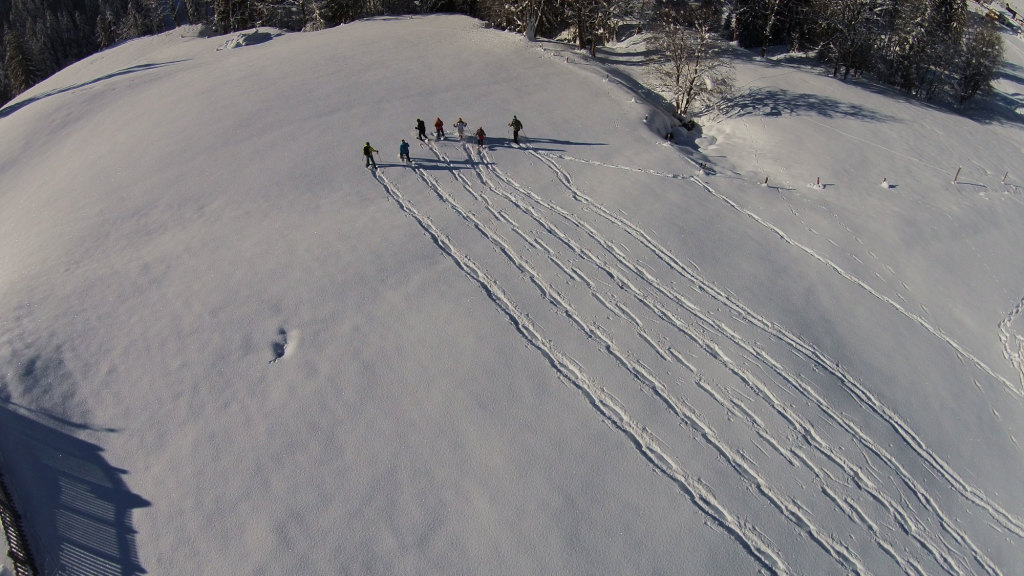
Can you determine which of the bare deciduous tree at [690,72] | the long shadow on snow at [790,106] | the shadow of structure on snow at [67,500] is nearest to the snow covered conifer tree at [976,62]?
the long shadow on snow at [790,106]

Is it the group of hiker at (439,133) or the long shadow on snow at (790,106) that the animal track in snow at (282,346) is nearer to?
the group of hiker at (439,133)

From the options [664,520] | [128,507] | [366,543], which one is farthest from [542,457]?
[128,507]

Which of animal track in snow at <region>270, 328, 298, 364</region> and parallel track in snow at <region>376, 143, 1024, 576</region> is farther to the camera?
animal track in snow at <region>270, 328, 298, 364</region>

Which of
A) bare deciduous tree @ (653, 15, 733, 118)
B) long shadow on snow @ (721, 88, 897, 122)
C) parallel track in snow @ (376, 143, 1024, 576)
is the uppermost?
bare deciduous tree @ (653, 15, 733, 118)

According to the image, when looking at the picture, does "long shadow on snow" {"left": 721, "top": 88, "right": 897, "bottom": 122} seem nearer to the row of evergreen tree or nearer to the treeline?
the treeline

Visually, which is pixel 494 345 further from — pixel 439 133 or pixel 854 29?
pixel 854 29

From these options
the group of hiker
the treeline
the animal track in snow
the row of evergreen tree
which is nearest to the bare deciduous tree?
the treeline

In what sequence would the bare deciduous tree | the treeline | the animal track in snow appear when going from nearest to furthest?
the animal track in snow
the bare deciduous tree
the treeline
